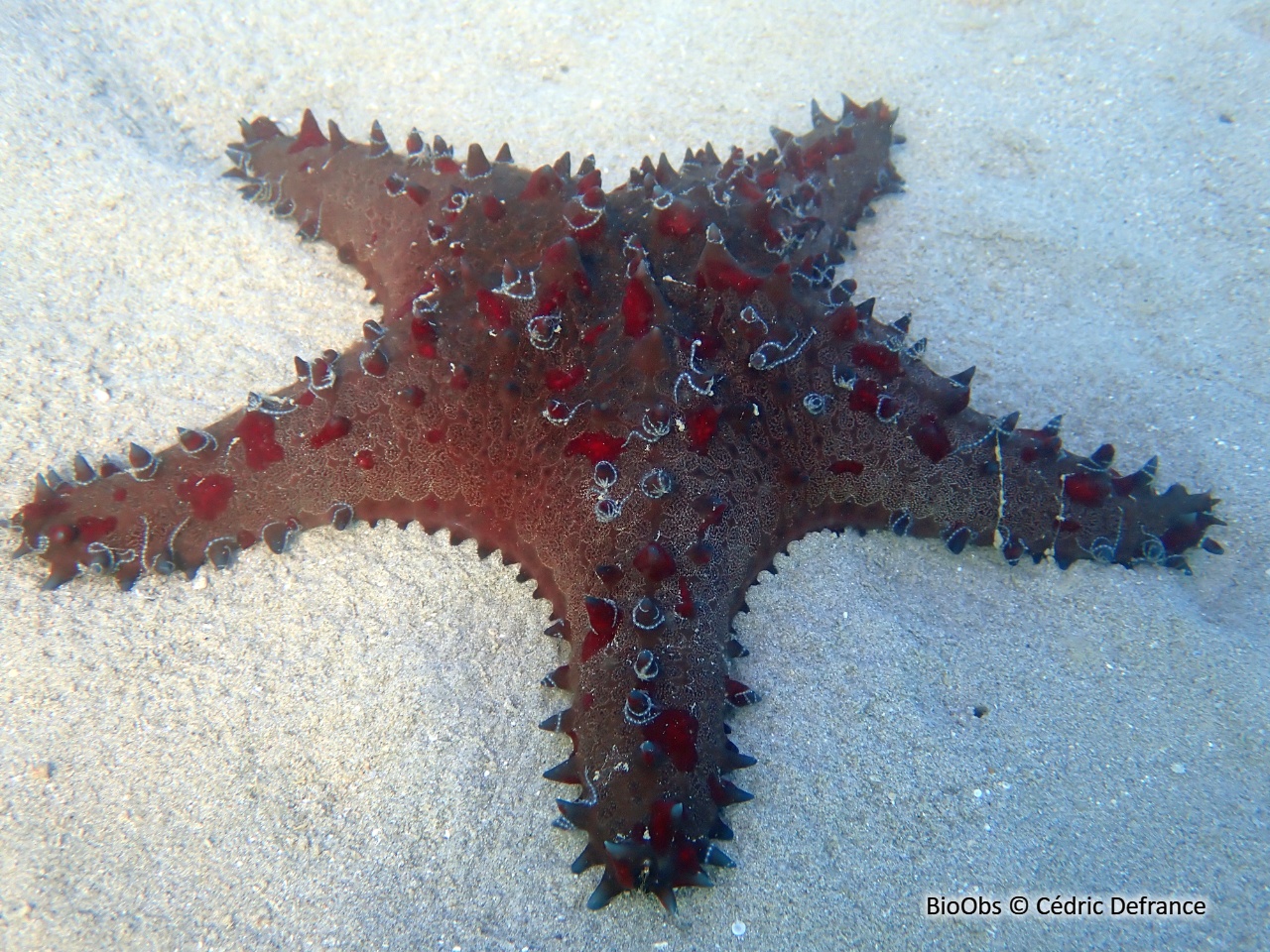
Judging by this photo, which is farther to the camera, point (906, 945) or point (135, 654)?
point (135, 654)

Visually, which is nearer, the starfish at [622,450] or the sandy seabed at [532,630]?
the sandy seabed at [532,630]

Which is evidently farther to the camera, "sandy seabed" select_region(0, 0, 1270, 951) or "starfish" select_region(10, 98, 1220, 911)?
"starfish" select_region(10, 98, 1220, 911)

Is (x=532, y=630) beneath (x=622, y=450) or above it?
beneath

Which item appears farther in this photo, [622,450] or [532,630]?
[532,630]

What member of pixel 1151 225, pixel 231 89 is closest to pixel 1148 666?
pixel 1151 225

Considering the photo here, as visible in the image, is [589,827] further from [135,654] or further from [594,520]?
[135,654]
